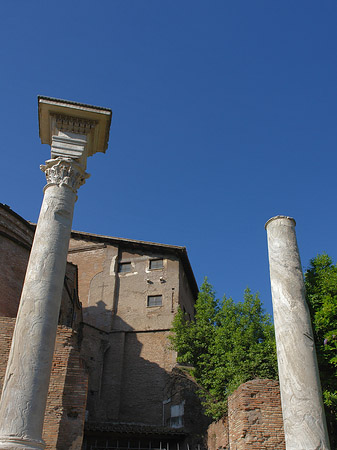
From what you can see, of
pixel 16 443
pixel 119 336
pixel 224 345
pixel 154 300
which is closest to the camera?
pixel 16 443

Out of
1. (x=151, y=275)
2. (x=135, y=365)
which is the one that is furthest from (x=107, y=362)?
(x=151, y=275)

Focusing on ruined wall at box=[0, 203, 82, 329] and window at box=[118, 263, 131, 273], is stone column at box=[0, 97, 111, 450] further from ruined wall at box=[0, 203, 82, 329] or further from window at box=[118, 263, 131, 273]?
window at box=[118, 263, 131, 273]

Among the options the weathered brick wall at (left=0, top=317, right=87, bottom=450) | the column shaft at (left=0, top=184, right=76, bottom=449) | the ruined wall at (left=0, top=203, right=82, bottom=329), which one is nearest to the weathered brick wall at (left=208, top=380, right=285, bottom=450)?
the weathered brick wall at (left=0, top=317, right=87, bottom=450)

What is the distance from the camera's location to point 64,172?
25.5 feet

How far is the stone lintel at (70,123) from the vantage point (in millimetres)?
8297

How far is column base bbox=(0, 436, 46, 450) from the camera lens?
515cm

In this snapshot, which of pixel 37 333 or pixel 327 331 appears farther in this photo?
pixel 327 331

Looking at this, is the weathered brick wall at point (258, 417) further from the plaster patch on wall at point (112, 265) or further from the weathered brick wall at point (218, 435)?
the plaster patch on wall at point (112, 265)

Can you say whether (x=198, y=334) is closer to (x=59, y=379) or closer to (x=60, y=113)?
(x=59, y=379)

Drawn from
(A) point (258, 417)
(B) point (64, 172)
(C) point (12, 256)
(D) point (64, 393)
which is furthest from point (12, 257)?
(A) point (258, 417)

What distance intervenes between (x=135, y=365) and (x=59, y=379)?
459 inches

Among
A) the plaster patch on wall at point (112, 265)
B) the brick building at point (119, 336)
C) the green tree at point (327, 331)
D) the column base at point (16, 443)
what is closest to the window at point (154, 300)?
the brick building at point (119, 336)

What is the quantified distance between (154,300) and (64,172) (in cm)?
1594

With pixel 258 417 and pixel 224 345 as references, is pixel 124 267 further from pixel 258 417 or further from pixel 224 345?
pixel 258 417
